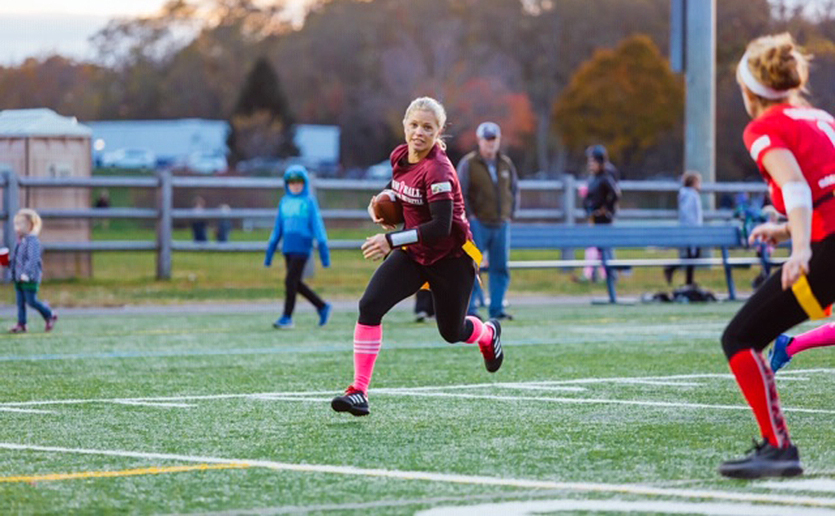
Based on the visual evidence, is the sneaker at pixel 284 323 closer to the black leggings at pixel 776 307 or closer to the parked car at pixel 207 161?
the black leggings at pixel 776 307

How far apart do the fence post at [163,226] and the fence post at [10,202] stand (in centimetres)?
219

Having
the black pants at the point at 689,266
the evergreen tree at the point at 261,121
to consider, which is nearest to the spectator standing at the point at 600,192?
the black pants at the point at 689,266

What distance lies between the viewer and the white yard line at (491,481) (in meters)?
5.86

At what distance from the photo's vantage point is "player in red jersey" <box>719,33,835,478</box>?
632 centimetres

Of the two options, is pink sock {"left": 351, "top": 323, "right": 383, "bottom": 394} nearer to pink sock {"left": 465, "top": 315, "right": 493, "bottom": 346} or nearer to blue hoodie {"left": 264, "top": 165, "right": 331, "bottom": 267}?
pink sock {"left": 465, "top": 315, "right": 493, "bottom": 346}

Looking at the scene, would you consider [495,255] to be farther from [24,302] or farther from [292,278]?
[24,302]

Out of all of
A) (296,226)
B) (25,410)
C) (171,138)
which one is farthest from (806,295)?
(171,138)

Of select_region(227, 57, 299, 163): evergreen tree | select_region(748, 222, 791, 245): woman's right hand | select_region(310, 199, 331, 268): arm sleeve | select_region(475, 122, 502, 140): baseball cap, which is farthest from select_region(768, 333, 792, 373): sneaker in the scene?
select_region(227, 57, 299, 163): evergreen tree

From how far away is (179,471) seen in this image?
6.62m

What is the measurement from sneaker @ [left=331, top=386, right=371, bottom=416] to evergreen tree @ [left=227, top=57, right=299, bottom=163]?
268 feet

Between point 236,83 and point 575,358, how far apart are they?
353 ft

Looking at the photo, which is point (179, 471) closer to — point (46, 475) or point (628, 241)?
point (46, 475)

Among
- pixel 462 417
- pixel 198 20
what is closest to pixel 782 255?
pixel 462 417

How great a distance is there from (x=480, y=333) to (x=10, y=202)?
13.7 metres
